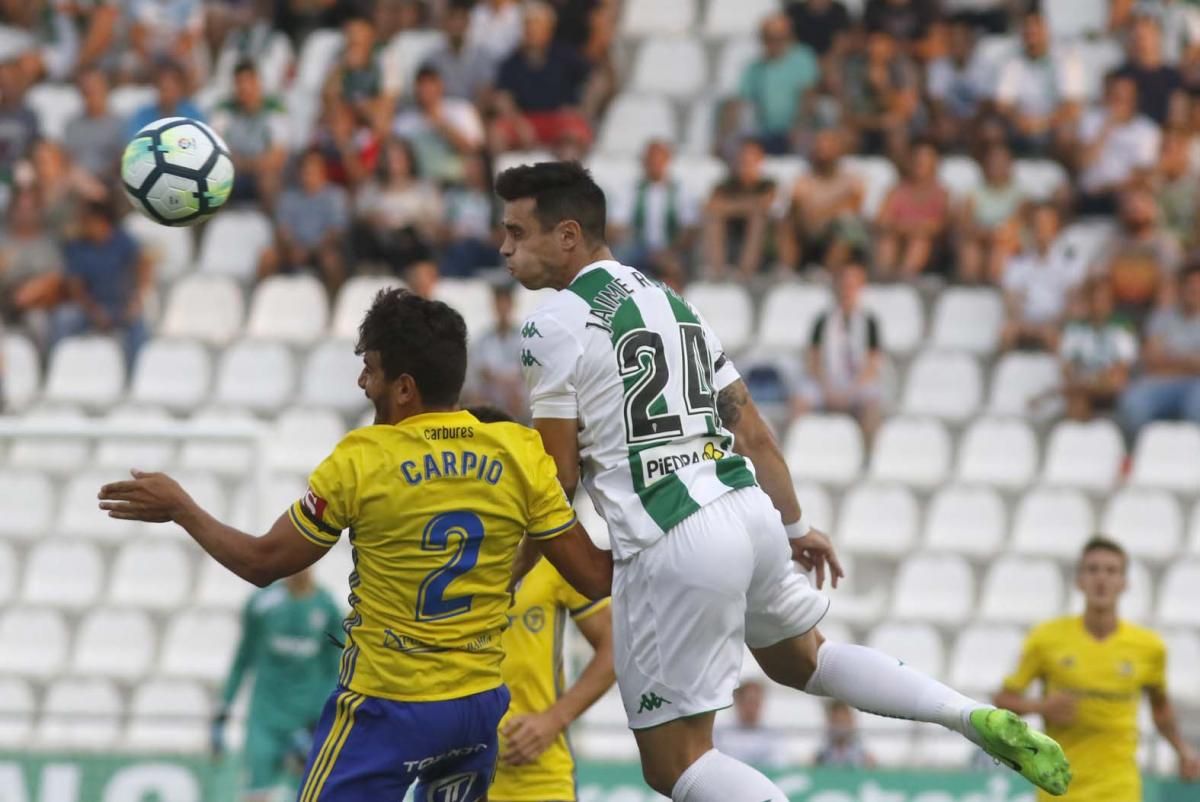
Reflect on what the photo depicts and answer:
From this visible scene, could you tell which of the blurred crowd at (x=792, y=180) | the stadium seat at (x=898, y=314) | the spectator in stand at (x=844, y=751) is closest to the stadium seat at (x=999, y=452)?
the blurred crowd at (x=792, y=180)

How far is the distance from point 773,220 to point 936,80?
6.48ft

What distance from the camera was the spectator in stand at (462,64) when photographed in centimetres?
1689

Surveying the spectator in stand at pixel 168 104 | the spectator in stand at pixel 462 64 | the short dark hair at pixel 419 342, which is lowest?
the short dark hair at pixel 419 342

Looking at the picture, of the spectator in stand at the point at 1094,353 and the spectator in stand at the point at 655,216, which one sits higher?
the spectator in stand at the point at 655,216

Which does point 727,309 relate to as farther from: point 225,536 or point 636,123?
point 225,536

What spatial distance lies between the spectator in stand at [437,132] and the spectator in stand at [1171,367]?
5.26 m

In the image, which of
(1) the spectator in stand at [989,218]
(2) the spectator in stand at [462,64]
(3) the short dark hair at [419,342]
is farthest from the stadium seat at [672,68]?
(3) the short dark hair at [419,342]

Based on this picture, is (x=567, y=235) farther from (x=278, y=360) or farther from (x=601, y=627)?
(x=278, y=360)

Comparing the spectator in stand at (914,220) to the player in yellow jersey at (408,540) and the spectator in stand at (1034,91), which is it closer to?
the spectator in stand at (1034,91)

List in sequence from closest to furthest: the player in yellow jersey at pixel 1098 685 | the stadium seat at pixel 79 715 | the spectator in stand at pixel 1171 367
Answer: the player in yellow jersey at pixel 1098 685
the stadium seat at pixel 79 715
the spectator in stand at pixel 1171 367

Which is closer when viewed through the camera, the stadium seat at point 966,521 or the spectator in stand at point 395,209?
the stadium seat at point 966,521

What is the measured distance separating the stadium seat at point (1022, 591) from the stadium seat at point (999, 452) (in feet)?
2.89

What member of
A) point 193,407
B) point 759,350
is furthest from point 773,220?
point 193,407

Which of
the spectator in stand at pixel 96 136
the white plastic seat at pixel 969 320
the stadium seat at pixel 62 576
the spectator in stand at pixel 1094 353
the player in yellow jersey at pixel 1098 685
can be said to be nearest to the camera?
the player in yellow jersey at pixel 1098 685
